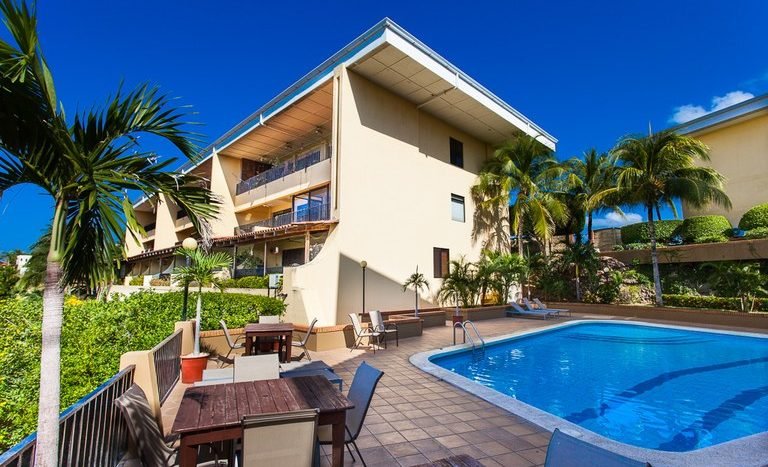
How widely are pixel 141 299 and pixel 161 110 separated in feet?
21.9

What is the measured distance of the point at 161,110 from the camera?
10.4 ft

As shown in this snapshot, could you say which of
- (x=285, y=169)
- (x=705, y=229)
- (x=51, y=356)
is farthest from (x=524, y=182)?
(x=51, y=356)

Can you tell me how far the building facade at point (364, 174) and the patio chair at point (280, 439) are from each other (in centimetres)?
905

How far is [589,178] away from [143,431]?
77.0 ft

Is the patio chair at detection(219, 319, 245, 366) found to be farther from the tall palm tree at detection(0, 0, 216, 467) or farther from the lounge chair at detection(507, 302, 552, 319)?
the lounge chair at detection(507, 302, 552, 319)

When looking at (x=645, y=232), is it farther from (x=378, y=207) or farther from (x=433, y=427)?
(x=433, y=427)

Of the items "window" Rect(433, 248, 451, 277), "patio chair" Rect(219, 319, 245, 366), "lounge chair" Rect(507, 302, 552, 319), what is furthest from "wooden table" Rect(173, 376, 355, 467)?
"lounge chair" Rect(507, 302, 552, 319)

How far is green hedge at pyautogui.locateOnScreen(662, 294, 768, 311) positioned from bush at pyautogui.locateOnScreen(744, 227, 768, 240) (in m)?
3.23

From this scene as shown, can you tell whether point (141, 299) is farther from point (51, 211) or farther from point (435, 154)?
point (435, 154)

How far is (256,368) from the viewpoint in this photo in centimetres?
466

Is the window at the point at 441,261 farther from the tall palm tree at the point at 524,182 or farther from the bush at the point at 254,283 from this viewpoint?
the bush at the point at 254,283

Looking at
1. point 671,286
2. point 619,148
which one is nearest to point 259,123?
point 619,148

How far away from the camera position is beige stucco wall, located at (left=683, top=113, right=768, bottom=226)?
18.3m

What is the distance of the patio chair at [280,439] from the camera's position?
2.51 m
